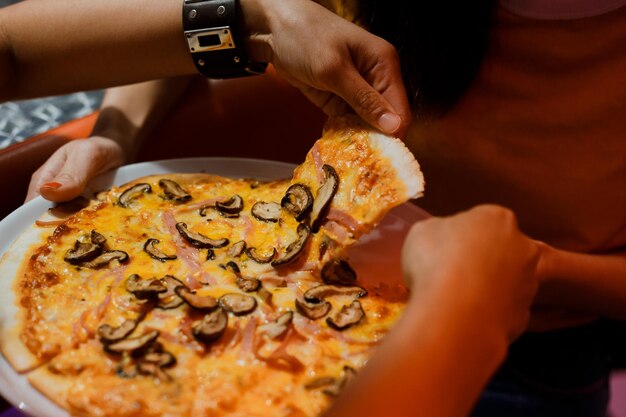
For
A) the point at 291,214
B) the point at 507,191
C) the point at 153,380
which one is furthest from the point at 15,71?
the point at 507,191

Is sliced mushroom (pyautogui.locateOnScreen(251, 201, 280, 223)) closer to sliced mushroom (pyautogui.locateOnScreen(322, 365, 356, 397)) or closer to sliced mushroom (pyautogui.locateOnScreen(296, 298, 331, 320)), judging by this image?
sliced mushroom (pyautogui.locateOnScreen(296, 298, 331, 320))

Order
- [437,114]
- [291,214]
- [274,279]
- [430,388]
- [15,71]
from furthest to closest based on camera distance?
[15,71] → [437,114] → [291,214] → [274,279] → [430,388]

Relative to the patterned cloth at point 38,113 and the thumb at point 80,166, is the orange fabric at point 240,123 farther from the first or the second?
the patterned cloth at point 38,113

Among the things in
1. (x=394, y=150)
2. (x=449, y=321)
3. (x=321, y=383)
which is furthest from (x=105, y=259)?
(x=449, y=321)

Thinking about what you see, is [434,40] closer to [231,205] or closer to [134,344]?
[231,205]

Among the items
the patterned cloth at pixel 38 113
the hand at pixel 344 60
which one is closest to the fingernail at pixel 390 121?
the hand at pixel 344 60

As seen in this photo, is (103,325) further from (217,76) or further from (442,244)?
(217,76)

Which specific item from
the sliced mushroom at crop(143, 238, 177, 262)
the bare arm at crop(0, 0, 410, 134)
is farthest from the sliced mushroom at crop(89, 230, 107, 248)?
the bare arm at crop(0, 0, 410, 134)
